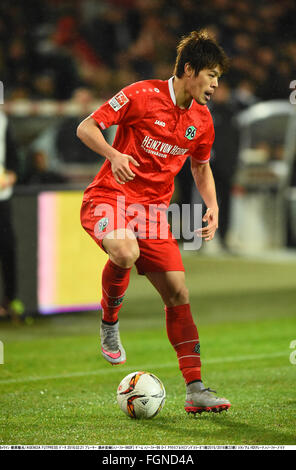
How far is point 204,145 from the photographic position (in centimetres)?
489

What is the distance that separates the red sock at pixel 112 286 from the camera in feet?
15.4

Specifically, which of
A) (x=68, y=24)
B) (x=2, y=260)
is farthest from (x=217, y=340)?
(x=68, y=24)

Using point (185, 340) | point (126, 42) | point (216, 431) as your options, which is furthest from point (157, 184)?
point (126, 42)

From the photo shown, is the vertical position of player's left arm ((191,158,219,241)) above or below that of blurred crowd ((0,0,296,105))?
below

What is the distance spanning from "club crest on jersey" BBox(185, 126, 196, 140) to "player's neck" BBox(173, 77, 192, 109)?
0.40ft

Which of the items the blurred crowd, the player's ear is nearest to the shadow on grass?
the player's ear

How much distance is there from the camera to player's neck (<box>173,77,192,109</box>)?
4657 millimetres

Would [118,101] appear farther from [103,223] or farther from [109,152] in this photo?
[103,223]

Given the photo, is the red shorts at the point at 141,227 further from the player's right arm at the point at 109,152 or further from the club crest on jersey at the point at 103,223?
the player's right arm at the point at 109,152

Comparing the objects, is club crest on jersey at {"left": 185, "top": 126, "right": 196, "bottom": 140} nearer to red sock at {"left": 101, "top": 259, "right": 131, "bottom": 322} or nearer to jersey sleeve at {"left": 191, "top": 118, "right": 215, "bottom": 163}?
jersey sleeve at {"left": 191, "top": 118, "right": 215, "bottom": 163}

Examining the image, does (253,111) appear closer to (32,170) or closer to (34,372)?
(32,170)

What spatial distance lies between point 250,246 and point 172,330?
895cm

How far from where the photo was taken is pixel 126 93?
15.1 ft

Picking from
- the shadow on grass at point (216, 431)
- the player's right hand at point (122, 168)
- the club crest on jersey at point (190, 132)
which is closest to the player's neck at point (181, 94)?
the club crest on jersey at point (190, 132)
